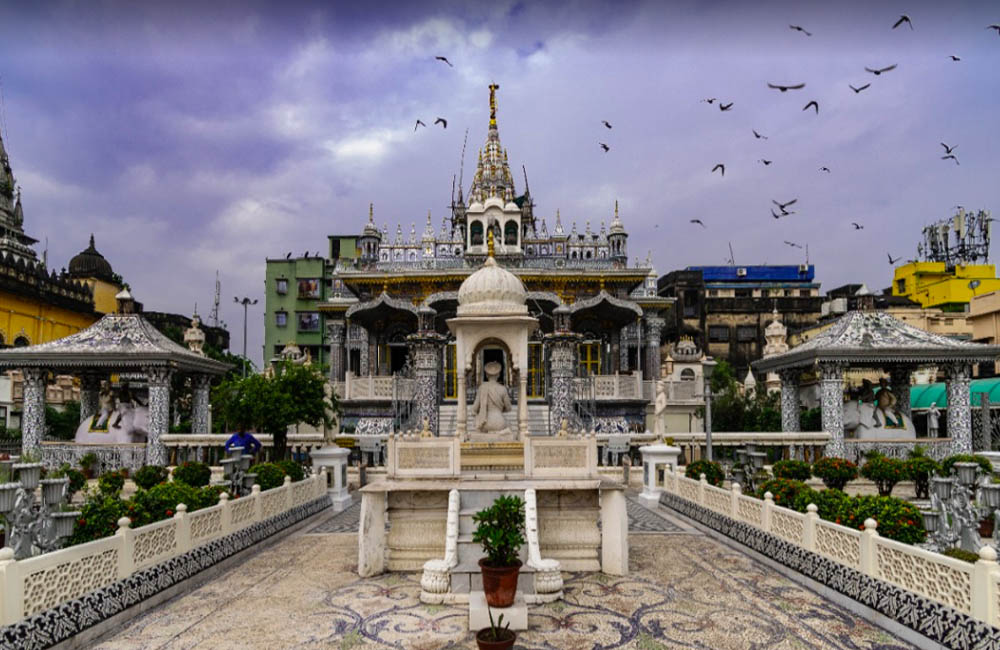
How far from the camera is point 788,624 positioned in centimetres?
714

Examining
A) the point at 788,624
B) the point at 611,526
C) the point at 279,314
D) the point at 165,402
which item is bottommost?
the point at 788,624

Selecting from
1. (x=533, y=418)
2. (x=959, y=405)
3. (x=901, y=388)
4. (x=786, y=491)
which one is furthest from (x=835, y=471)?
(x=533, y=418)

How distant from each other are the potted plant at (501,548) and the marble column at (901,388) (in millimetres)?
18379

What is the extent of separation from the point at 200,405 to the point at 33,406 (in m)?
4.73

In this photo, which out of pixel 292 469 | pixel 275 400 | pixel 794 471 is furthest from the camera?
pixel 275 400

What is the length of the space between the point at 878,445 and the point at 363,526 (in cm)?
1683

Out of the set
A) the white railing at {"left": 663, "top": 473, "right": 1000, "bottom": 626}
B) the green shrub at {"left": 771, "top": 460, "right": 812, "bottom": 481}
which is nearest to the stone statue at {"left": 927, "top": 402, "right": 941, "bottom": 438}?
the green shrub at {"left": 771, "top": 460, "right": 812, "bottom": 481}

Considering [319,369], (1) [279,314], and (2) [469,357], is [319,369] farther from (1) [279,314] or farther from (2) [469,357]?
(1) [279,314]

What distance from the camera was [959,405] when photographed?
19.8 metres

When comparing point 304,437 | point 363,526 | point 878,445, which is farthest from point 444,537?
point 878,445

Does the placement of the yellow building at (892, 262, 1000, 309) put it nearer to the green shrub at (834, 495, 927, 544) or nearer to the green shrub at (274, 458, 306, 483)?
the green shrub at (834, 495, 927, 544)

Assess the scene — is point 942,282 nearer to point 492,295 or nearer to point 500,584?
point 492,295

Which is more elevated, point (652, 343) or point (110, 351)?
point (652, 343)

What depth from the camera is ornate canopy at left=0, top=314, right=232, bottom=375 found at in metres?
19.8
